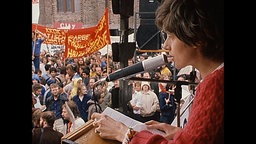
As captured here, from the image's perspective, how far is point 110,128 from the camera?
988 mm

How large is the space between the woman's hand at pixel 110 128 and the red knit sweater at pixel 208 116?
18 centimetres

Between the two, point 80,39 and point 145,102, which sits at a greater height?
point 80,39

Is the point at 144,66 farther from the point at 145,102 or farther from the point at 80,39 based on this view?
the point at 80,39

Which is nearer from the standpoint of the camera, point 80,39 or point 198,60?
point 198,60

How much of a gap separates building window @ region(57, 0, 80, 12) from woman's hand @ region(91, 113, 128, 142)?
490 mm

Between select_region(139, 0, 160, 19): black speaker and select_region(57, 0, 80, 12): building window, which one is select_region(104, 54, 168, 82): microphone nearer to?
select_region(139, 0, 160, 19): black speaker

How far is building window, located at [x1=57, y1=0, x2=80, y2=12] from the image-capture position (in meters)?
1.38

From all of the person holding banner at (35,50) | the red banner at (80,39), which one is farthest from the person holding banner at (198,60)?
the red banner at (80,39)

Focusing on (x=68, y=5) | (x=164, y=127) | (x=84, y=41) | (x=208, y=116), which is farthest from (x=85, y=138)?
(x=84, y=41)

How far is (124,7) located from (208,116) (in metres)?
0.47

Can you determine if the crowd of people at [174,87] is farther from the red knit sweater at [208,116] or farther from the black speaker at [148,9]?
the black speaker at [148,9]

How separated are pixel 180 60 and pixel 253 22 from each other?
0.21m

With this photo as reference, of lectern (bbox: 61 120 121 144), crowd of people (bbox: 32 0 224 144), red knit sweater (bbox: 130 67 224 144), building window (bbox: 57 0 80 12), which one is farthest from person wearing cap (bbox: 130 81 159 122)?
building window (bbox: 57 0 80 12)
